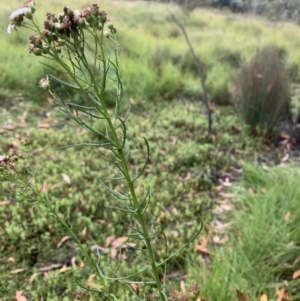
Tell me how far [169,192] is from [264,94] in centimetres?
158

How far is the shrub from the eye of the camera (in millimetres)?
3934

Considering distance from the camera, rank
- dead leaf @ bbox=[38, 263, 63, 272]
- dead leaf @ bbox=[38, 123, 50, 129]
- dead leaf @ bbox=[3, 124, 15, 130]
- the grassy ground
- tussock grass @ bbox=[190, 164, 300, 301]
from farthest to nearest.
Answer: dead leaf @ bbox=[38, 123, 50, 129], dead leaf @ bbox=[3, 124, 15, 130], dead leaf @ bbox=[38, 263, 63, 272], the grassy ground, tussock grass @ bbox=[190, 164, 300, 301]

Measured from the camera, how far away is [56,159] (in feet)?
10.7

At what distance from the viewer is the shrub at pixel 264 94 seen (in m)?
3.93

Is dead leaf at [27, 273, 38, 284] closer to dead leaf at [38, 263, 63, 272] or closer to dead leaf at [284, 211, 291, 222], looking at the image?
dead leaf at [38, 263, 63, 272]

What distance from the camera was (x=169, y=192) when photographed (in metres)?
3.00

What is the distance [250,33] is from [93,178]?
6.68 m

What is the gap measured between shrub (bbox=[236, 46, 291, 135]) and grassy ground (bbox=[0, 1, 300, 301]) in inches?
8.1

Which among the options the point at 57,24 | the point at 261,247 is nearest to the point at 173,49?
the point at 261,247

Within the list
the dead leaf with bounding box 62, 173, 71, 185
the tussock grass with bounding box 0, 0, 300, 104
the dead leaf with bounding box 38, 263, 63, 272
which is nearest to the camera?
the dead leaf with bounding box 38, 263, 63, 272

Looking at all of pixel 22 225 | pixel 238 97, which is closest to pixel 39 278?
pixel 22 225

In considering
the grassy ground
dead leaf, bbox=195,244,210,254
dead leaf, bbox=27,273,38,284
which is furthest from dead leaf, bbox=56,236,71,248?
dead leaf, bbox=195,244,210,254

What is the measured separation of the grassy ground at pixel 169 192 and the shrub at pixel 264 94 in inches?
8.1

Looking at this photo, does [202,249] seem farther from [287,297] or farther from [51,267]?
[51,267]
